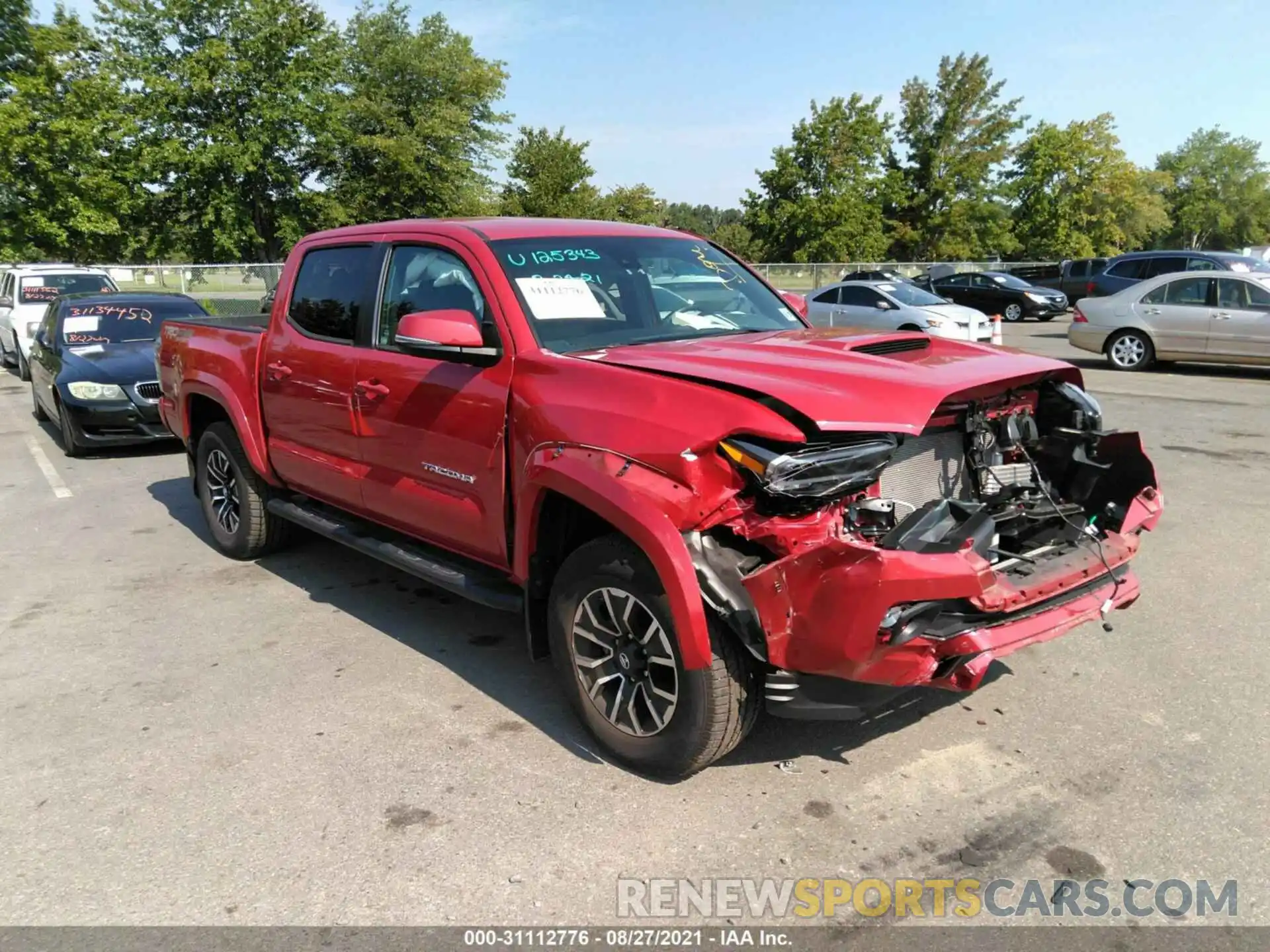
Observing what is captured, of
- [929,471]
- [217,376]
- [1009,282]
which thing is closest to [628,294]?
[929,471]

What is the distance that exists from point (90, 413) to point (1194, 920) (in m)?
9.97

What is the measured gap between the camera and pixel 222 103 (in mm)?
34625

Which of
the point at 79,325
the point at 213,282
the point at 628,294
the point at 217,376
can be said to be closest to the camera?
the point at 628,294

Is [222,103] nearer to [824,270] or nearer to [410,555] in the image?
[824,270]

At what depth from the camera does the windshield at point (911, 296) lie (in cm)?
1844

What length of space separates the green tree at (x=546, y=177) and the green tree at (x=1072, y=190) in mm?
26786

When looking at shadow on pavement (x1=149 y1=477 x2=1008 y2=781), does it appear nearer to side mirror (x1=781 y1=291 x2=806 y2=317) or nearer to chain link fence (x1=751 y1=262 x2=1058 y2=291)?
side mirror (x1=781 y1=291 x2=806 y2=317)

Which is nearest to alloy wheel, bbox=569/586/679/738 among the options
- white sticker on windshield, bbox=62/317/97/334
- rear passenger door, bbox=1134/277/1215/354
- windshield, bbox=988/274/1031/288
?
white sticker on windshield, bbox=62/317/97/334

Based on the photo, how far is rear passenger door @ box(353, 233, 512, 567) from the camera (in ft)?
12.4

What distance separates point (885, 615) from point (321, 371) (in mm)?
3340

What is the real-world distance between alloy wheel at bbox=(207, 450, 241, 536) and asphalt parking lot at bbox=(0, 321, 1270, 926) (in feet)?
2.67

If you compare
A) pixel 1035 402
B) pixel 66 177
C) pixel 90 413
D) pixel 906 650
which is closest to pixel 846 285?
pixel 90 413

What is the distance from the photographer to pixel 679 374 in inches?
125

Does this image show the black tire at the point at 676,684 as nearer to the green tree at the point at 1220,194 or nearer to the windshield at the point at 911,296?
the windshield at the point at 911,296
